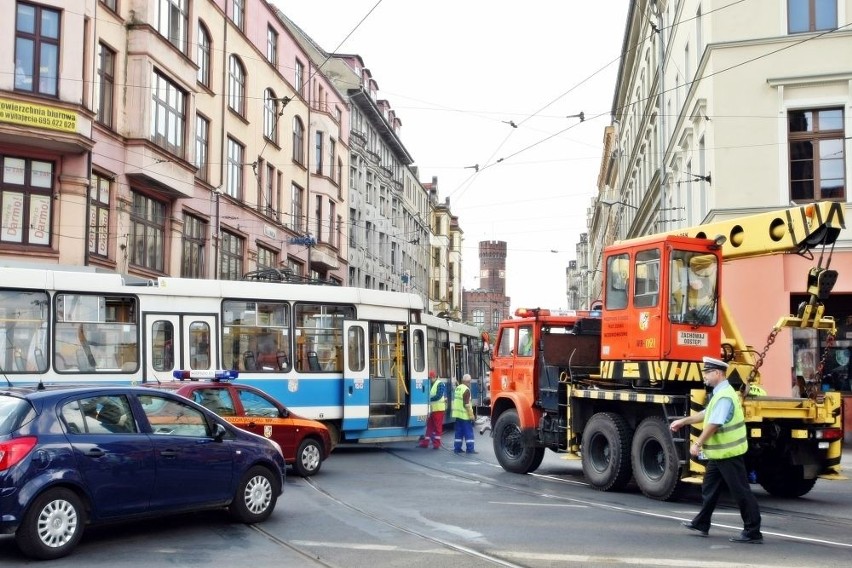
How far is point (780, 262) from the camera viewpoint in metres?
23.0

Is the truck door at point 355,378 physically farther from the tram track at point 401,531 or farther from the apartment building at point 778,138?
the apartment building at point 778,138

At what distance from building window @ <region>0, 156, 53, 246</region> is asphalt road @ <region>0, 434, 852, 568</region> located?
496 inches

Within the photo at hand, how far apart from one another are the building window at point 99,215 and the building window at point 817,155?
1737cm

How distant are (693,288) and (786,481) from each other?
3.02 m

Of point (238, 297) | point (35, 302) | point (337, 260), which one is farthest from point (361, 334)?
point (337, 260)

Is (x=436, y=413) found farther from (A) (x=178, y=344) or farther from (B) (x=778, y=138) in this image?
(B) (x=778, y=138)

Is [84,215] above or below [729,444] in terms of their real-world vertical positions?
above

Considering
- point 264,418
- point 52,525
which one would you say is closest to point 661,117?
point 264,418

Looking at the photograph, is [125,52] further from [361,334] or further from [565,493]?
[565,493]

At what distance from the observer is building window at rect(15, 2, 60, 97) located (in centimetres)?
2389

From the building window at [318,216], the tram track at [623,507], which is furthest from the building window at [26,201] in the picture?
the building window at [318,216]

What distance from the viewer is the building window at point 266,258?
3944 centimetres

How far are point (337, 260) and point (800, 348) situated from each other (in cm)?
2831

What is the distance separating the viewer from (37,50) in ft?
79.2
